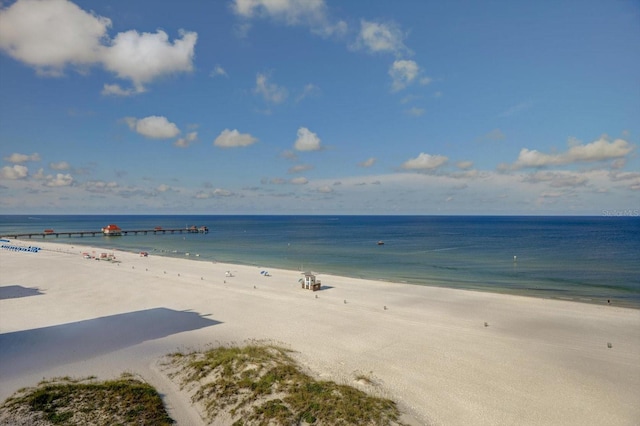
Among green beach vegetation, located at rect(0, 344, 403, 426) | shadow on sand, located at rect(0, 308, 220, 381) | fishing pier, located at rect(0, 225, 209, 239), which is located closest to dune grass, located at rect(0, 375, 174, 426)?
green beach vegetation, located at rect(0, 344, 403, 426)

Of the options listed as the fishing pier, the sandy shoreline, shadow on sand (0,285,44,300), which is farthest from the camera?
the fishing pier

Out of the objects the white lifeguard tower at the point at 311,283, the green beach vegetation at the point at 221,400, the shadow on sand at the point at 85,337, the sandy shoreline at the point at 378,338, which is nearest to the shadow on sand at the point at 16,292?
the sandy shoreline at the point at 378,338

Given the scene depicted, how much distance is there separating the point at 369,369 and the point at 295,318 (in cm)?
941

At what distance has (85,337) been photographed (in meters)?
20.8

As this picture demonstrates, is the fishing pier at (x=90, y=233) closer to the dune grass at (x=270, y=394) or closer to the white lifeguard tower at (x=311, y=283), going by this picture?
the white lifeguard tower at (x=311, y=283)

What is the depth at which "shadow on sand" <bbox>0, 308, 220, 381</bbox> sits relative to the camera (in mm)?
17469

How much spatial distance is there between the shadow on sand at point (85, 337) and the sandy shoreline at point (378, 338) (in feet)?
0.31

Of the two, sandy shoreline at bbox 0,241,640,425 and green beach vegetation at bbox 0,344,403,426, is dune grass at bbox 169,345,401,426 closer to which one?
green beach vegetation at bbox 0,344,403,426

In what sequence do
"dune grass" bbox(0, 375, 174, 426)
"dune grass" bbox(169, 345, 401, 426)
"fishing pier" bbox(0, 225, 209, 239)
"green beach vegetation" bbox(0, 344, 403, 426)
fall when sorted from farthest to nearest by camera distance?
"fishing pier" bbox(0, 225, 209, 239), "dune grass" bbox(169, 345, 401, 426), "green beach vegetation" bbox(0, 344, 403, 426), "dune grass" bbox(0, 375, 174, 426)

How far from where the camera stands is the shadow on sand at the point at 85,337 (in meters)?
17.5

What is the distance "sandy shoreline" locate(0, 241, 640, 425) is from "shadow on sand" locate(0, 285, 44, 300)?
92mm

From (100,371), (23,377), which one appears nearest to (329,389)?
(100,371)

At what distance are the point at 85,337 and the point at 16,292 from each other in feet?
56.0

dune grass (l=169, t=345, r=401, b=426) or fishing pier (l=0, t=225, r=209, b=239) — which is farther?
fishing pier (l=0, t=225, r=209, b=239)
